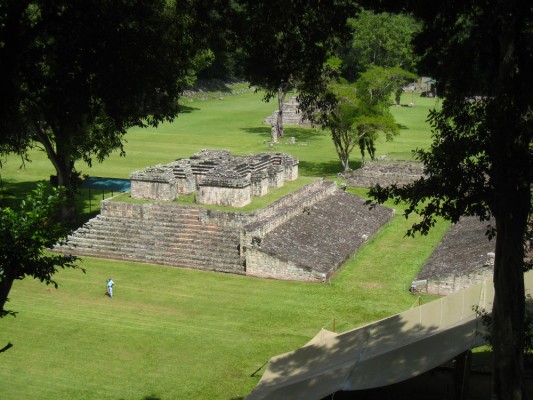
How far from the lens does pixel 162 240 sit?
28500mm

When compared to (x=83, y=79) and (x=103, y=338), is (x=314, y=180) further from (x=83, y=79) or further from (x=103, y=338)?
(x=83, y=79)

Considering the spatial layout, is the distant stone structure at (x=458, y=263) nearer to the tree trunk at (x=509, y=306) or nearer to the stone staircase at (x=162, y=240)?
the stone staircase at (x=162, y=240)

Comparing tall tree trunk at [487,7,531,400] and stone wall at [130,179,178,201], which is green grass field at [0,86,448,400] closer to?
stone wall at [130,179,178,201]

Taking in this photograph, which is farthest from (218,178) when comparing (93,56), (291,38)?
(93,56)

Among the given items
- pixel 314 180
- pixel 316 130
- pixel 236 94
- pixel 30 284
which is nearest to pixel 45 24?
pixel 30 284

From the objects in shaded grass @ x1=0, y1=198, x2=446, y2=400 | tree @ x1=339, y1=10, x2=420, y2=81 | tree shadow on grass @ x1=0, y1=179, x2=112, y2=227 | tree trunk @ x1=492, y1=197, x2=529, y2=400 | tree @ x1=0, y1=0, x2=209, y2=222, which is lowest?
shaded grass @ x1=0, y1=198, x2=446, y2=400

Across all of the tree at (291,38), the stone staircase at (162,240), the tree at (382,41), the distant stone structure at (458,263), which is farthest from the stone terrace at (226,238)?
the tree at (382,41)

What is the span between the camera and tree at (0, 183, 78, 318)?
490 inches

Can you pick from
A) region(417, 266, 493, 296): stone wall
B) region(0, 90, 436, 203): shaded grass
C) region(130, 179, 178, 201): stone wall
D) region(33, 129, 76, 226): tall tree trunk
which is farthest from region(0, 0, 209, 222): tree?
region(0, 90, 436, 203): shaded grass

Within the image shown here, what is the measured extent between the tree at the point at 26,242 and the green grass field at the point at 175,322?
5596 mm

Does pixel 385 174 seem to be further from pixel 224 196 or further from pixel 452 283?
pixel 452 283

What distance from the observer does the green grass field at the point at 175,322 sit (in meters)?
18.3

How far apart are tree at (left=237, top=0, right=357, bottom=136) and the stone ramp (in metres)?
12.8

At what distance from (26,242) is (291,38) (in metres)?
5.68
